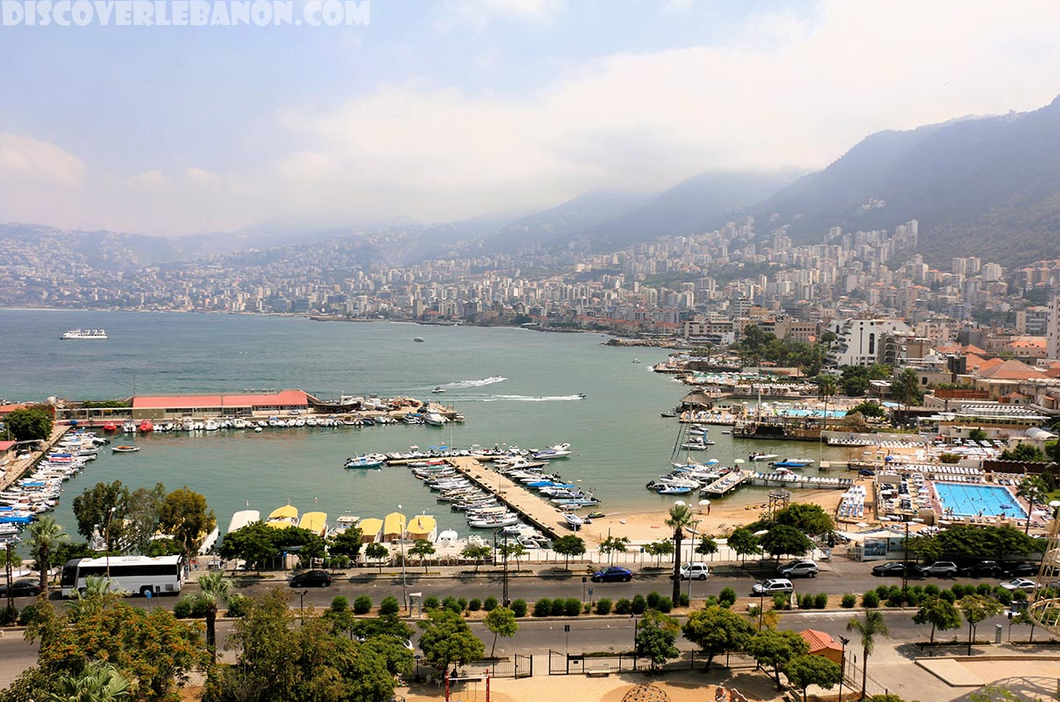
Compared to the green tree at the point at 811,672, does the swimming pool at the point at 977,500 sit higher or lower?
lower

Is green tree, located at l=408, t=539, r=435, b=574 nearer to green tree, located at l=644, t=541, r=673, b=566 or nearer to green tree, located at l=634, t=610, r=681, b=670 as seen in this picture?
green tree, located at l=644, t=541, r=673, b=566

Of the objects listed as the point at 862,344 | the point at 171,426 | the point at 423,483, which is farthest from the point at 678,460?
the point at 862,344

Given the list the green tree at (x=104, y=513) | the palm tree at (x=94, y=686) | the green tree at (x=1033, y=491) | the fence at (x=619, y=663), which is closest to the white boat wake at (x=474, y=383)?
the green tree at (x=104, y=513)

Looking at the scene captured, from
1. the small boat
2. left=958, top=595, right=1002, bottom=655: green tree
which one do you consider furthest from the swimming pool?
left=958, top=595, right=1002, bottom=655: green tree

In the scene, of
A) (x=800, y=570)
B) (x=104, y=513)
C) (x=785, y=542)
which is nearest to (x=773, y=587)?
(x=800, y=570)

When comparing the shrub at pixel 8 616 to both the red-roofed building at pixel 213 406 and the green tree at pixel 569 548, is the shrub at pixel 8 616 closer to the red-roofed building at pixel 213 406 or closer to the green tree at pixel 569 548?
the green tree at pixel 569 548

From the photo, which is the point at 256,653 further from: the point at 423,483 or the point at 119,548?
the point at 423,483
